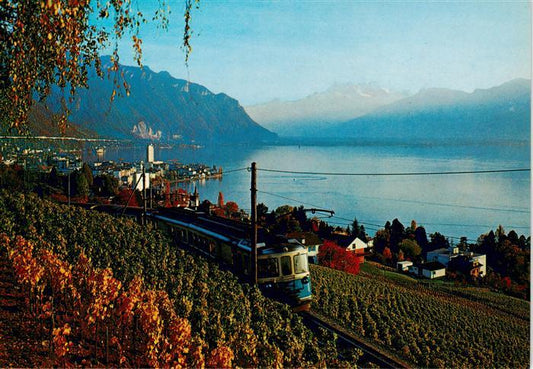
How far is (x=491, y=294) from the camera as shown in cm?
3712

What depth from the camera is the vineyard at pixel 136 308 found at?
5.70 metres

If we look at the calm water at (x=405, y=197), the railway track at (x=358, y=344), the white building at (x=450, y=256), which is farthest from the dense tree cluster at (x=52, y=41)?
the white building at (x=450, y=256)

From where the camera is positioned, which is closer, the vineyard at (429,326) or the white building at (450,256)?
the vineyard at (429,326)

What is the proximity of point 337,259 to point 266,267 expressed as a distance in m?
27.1

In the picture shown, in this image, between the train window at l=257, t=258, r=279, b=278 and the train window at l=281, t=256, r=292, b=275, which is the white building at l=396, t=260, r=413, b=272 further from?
the train window at l=257, t=258, r=279, b=278

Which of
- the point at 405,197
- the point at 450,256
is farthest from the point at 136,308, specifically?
the point at 405,197

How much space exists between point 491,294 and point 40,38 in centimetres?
4092

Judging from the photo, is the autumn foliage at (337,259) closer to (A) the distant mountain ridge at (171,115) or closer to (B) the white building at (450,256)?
(B) the white building at (450,256)

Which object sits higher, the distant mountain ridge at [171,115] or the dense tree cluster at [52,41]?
the distant mountain ridge at [171,115]

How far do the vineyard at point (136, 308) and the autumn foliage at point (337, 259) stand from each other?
1021 inches

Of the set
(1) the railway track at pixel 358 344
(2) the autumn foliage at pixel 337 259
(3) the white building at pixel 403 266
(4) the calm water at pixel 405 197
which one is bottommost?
(3) the white building at pixel 403 266

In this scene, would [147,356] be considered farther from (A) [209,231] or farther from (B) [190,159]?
(B) [190,159]

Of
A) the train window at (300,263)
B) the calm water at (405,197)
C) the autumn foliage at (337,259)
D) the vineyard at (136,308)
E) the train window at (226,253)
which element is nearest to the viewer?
the vineyard at (136,308)

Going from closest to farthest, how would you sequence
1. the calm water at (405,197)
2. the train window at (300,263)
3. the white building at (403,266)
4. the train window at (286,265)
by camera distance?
the train window at (286,265) → the train window at (300,263) → the white building at (403,266) → the calm water at (405,197)
